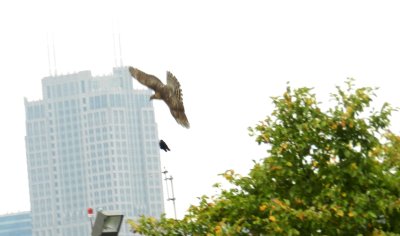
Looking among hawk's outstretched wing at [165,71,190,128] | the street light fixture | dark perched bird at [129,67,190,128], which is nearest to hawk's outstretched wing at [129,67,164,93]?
dark perched bird at [129,67,190,128]

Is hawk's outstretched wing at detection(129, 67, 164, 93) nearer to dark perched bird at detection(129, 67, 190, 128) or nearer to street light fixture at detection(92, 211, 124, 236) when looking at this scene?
dark perched bird at detection(129, 67, 190, 128)

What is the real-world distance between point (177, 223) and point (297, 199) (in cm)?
461

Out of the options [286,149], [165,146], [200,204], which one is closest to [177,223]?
[200,204]

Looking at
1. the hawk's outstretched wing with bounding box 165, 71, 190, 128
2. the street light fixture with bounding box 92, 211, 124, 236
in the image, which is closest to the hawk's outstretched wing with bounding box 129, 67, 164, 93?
the hawk's outstretched wing with bounding box 165, 71, 190, 128

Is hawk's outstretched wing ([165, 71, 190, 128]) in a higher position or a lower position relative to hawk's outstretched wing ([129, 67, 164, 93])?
lower

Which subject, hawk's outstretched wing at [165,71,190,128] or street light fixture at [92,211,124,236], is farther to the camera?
street light fixture at [92,211,124,236]

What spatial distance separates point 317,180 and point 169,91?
10.1 metres

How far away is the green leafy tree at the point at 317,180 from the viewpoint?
42062mm

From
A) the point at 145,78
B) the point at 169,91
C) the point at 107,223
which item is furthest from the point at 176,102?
the point at 107,223

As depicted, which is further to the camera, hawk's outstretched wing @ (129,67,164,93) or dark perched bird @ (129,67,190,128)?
hawk's outstretched wing @ (129,67,164,93)

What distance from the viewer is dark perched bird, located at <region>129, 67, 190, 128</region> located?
112 feet

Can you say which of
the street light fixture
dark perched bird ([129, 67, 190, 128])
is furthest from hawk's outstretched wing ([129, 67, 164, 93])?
the street light fixture

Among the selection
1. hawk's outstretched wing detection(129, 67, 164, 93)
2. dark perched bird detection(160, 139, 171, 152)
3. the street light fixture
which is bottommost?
the street light fixture

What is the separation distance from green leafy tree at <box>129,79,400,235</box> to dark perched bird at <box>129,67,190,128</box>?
7.41 meters
